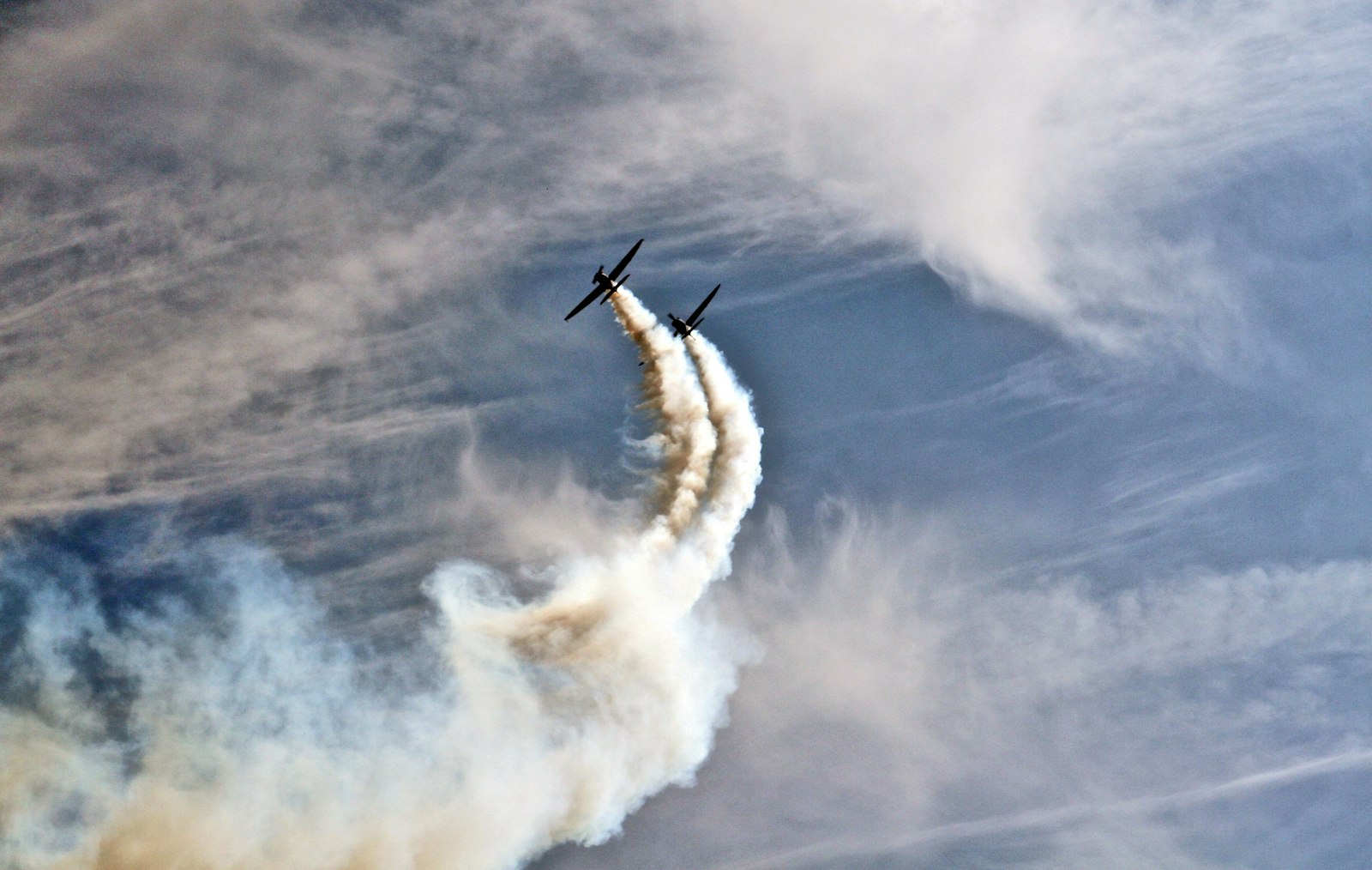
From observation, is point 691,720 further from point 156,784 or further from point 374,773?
point 156,784

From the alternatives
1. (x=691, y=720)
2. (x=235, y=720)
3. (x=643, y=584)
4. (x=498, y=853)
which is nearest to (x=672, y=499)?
(x=643, y=584)

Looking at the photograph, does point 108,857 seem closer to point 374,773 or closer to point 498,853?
point 374,773

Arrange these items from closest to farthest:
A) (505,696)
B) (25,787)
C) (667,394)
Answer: (25,787), (505,696), (667,394)

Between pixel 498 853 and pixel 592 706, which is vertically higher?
pixel 592 706

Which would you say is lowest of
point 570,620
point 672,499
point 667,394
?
point 570,620

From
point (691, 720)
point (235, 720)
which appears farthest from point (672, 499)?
point (235, 720)

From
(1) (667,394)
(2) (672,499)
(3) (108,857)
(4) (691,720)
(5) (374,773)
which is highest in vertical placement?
(1) (667,394)

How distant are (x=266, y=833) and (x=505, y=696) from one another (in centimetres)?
1643

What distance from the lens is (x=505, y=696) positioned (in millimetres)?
84750

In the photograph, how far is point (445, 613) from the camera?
8488 cm

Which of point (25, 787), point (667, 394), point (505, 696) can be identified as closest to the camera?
point (25, 787)

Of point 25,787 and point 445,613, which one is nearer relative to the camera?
point 25,787

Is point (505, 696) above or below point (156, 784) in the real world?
above

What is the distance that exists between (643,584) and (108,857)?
35.8 m
